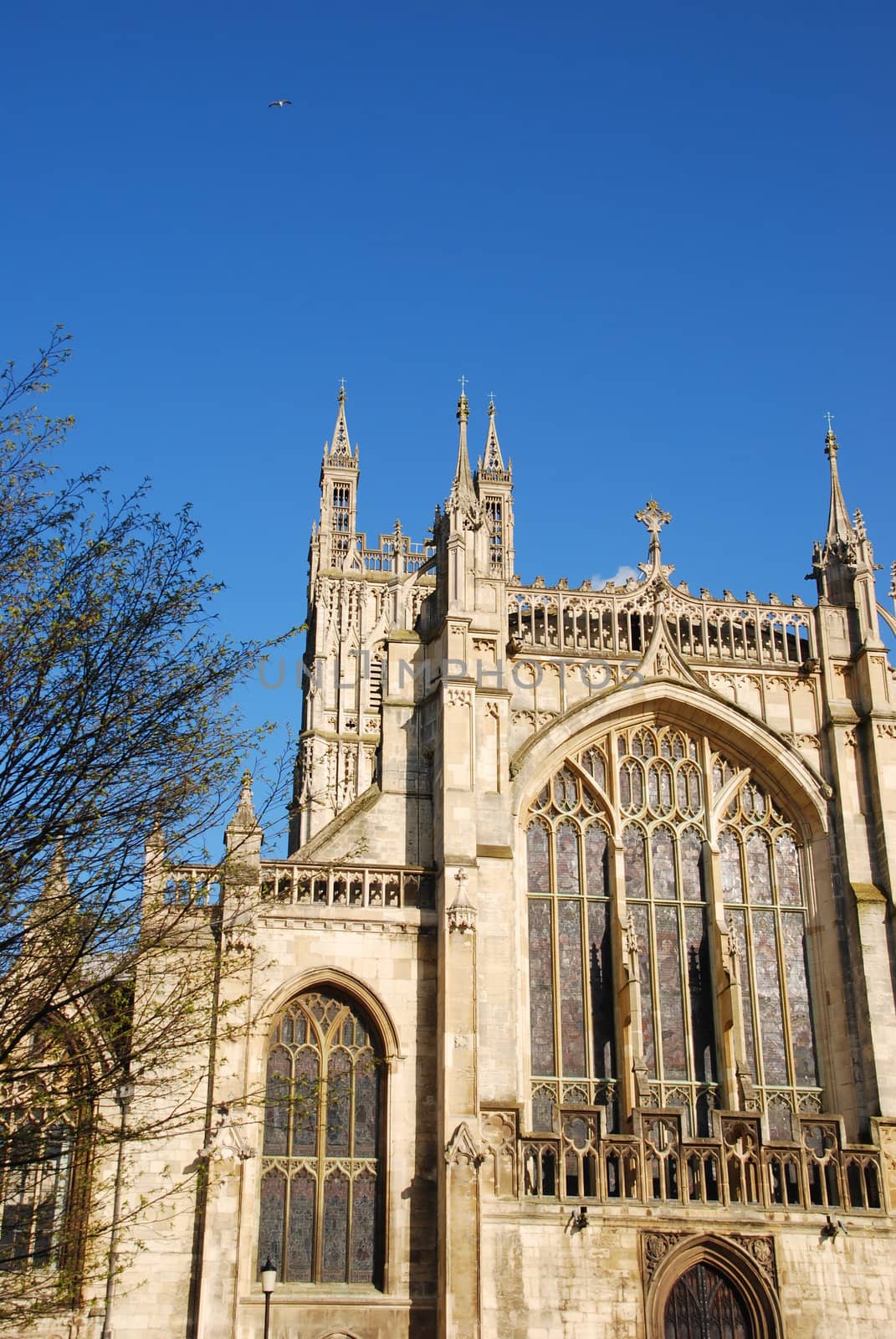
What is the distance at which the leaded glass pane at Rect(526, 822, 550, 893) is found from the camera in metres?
24.6

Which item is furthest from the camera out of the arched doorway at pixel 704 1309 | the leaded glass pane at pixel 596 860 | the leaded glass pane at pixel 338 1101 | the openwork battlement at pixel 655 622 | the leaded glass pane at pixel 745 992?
the openwork battlement at pixel 655 622

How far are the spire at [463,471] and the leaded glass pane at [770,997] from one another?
8.31 m

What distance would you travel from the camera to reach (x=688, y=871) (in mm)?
25203

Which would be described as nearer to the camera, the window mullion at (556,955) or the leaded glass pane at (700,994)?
the window mullion at (556,955)

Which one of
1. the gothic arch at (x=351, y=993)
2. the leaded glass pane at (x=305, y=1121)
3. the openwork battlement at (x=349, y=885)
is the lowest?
the leaded glass pane at (x=305, y=1121)

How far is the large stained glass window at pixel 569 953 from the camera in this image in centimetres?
2328

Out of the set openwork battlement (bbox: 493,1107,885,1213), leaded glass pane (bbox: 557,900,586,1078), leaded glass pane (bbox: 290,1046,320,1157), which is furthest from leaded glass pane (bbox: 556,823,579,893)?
leaded glass pane (bbox: 290,1046,320,1157)

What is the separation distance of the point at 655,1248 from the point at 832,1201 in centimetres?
289

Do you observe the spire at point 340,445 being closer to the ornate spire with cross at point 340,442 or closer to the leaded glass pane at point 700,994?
the ornate spire with cross at point 340,442

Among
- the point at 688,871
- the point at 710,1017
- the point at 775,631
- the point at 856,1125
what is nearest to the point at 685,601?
the point at 775,631

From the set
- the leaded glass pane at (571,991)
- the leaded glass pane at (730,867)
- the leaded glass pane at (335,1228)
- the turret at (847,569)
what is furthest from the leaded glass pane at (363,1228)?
the turret at (847,569)

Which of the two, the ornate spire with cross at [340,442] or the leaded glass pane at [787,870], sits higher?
the ornate spire with cross at [340,442]

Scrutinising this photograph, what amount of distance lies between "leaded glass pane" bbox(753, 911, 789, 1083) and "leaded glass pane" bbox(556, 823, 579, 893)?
9.87 ft

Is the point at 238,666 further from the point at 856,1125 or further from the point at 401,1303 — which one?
the point at 856,1125
